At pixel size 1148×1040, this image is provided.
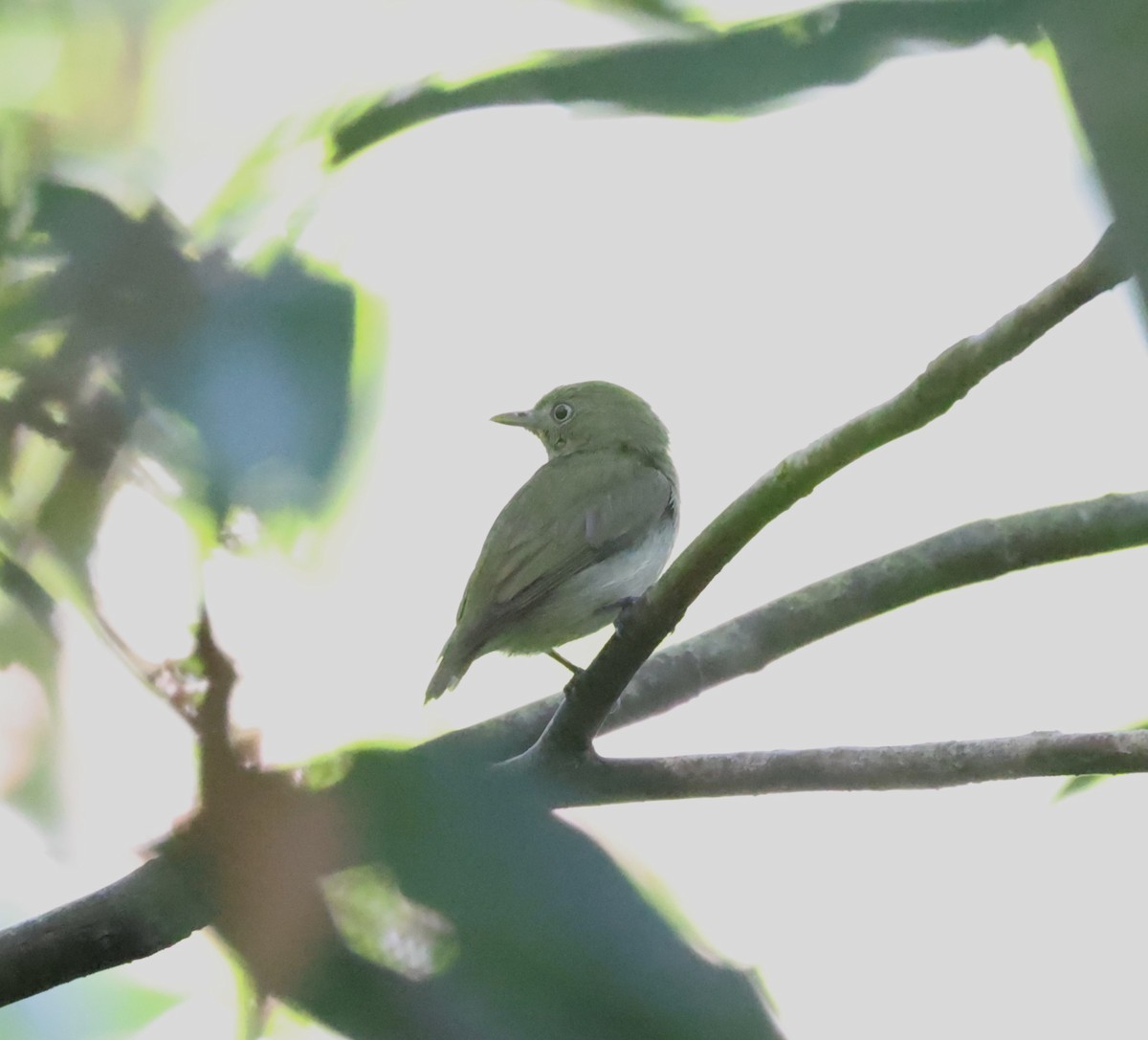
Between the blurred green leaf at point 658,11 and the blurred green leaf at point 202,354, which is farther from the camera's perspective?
the blurred green leaf at point 658,11

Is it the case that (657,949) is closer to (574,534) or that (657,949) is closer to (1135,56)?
(1135,56)

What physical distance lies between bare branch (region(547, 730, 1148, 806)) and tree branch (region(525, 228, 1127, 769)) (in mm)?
126

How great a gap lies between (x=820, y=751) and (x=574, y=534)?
2.00 meters

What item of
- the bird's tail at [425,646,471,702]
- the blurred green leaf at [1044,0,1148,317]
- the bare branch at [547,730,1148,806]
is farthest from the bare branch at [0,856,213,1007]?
the bird's tail at [425,646,471,702]

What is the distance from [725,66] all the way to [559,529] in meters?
3.40

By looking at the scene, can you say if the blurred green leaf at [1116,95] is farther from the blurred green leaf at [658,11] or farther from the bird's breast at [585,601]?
the bird's breast at [585,601]

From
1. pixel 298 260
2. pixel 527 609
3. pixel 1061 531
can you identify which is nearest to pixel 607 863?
pixel 298 260

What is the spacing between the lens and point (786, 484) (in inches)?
91.0

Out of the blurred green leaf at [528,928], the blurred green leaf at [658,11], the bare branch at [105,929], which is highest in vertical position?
the blurred green leaf at [658,11]

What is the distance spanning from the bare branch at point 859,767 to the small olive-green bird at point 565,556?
1.08 m

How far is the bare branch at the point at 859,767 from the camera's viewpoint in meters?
2.44

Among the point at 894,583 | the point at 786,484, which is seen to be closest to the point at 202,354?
the point at 786,484

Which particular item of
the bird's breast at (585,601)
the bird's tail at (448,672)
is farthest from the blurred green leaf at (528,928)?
the bird's breast at (585,601)

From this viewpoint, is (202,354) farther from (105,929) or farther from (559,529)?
(559,529)
